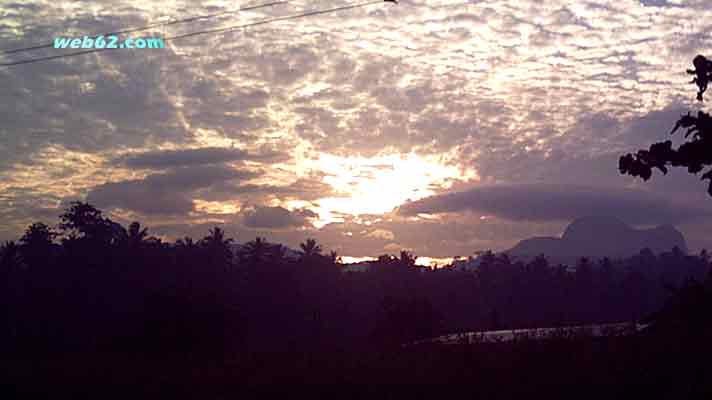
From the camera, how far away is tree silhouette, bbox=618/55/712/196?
1185 cm

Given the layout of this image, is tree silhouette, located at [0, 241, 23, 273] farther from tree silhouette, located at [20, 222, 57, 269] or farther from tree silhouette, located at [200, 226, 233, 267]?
tree silhouette, located at [200, 226, 233, 267]

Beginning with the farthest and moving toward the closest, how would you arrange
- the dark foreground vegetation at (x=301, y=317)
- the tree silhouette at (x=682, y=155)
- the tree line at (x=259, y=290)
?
the tree line at (x=259, y=290), the tree silhouette at (x=682, y=155), the dark foreground vegetation at (x=301, y=317)

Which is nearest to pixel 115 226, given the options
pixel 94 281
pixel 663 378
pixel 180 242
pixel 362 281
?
pixel 180 242

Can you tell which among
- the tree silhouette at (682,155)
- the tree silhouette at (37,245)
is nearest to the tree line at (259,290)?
the tree silhouette at (37,245)

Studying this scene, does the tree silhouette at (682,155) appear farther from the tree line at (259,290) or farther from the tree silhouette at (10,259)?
the tree silhouette at (10,259)

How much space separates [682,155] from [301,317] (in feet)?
229

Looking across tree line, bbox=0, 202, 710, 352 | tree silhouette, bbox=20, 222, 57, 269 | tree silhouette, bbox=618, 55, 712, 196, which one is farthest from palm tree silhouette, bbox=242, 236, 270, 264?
tree silhouette, bbox=618, 55, 712, 196

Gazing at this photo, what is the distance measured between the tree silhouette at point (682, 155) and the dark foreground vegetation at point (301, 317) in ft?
8.50

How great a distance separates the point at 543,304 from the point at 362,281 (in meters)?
28.7

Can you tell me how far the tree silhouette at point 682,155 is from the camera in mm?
11852

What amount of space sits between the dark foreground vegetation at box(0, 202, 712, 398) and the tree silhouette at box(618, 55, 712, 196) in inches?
102

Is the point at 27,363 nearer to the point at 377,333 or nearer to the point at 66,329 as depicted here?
the point at 377,333

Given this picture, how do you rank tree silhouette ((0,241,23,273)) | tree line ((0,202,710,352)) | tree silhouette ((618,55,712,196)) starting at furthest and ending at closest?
tree silhouette ((0,241,23,273)) < tree line ((0,202,710,352)) < tree silhouette ((618,55,712,196))

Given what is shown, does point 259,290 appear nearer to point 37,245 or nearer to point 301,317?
point 301,317
